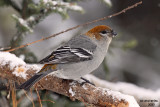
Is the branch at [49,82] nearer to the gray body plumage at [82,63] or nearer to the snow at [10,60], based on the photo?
the snow at [10,60]

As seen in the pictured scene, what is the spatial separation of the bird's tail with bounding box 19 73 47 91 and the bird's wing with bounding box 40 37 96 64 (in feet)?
0.71

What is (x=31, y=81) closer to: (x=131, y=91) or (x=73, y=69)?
(x=73, y=69)

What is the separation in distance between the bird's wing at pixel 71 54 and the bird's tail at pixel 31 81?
0.22 meters

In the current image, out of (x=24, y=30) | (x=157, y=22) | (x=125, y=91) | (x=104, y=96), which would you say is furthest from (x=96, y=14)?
(x=104, y=96)

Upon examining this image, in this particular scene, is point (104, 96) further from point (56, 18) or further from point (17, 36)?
point (56, 18)

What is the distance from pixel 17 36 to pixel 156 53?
5.04 meters

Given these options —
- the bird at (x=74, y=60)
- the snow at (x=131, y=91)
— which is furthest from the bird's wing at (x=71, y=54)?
the snow at (x=131, y=91)

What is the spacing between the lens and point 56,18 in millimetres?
9938

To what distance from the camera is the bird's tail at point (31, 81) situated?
3.06m

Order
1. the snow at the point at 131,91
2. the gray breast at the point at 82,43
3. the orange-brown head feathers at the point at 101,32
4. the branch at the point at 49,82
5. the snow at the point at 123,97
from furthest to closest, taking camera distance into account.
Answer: the snow at the point at 131,91 → the orange-brown head feathers at the point at 101,32 → the gray breast at the point at 82,43 → the branch at the point at 49,82 → the snow at the point at 123,97

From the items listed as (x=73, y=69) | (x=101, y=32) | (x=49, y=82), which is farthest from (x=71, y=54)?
(x=101, y=32)

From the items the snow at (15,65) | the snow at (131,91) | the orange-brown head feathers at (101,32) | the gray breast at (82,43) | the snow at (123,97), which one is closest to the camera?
the snow at (123,97)

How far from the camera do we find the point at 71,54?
3.65m

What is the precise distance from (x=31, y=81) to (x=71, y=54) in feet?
2.47
